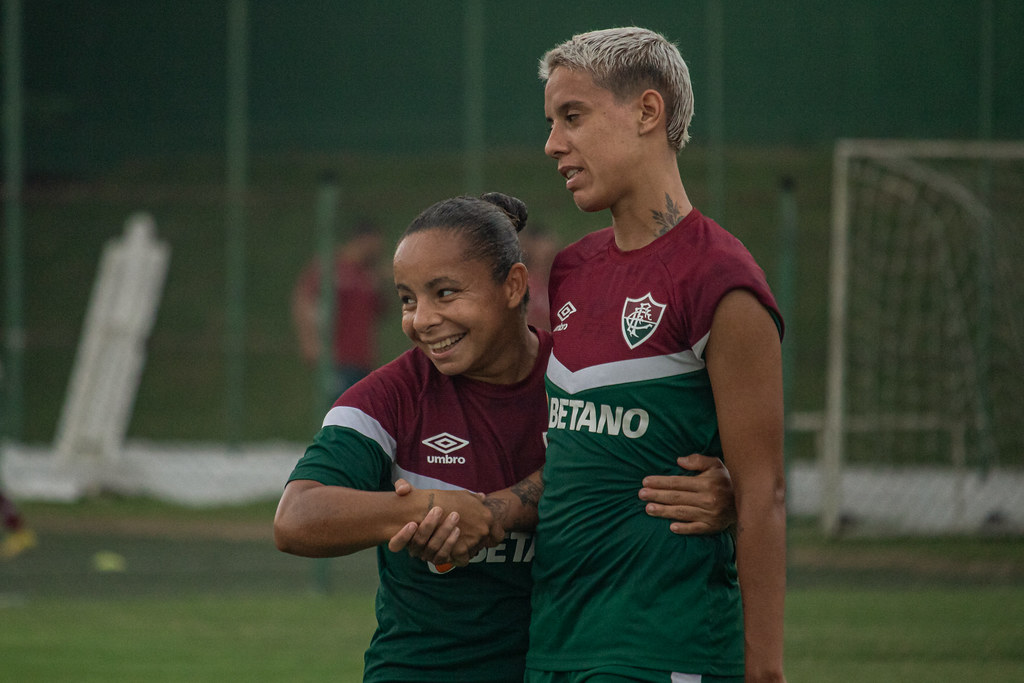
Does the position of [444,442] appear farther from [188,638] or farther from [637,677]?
[188,638]

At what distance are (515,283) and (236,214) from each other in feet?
36.0

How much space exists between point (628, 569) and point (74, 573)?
7.68m

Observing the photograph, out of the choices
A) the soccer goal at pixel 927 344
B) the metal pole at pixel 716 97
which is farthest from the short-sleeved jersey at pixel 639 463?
the metal pole at pixel 716 97

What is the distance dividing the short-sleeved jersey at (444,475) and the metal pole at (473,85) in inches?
405

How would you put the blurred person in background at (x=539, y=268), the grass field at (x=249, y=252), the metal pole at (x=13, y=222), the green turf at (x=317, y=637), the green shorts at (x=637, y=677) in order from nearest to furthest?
1. the green shorts at (x=637, y=677)
2. the green turf at (x=317, y=637)
3. the blurred person in background at (x=539, y=268)
4. the metal pole at (x=13, y=222)
5. the grass field at (x=249, y=252)

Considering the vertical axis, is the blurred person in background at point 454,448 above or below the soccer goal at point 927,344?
below

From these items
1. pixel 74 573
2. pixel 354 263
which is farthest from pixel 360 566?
pixel 354 263

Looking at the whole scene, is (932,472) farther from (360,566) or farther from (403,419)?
(403,419)

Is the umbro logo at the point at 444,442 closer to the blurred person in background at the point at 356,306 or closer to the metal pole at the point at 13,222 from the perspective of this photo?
the blurred person in background at the point at 356,306

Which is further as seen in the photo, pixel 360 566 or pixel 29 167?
pixel 29 167

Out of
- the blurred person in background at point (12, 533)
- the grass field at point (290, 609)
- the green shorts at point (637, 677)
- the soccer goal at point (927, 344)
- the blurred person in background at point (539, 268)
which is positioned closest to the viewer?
the green shorts at point (637, 677)

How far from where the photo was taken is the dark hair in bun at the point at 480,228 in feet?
9.22

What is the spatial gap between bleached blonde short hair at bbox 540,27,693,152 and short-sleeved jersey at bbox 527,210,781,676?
23cm

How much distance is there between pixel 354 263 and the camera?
41.1ft
